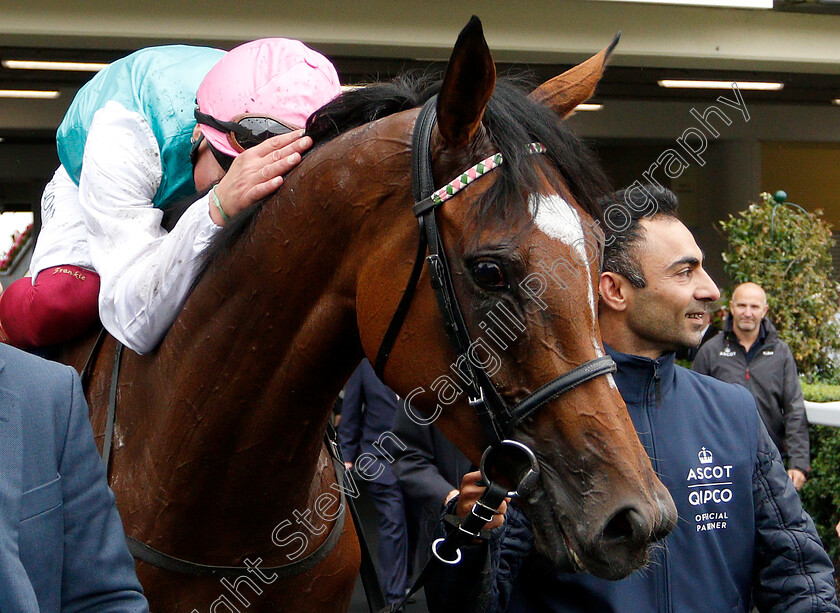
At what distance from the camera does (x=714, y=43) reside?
24.2 ft

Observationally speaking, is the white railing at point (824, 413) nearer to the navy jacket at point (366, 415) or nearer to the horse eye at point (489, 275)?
the navy jacket at point (366, 415)

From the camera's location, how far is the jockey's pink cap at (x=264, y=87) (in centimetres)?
212

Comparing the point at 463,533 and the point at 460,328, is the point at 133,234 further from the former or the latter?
the point at 463,533

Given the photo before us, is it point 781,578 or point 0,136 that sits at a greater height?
point 781,578

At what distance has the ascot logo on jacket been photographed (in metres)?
2.02

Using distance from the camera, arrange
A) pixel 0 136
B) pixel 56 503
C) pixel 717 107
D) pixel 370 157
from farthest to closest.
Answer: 1. pixel 717 107
2. pixel 0 136
3. pixel 370 157
4. pixel 56 503

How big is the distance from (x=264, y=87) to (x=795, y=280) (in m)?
5.67

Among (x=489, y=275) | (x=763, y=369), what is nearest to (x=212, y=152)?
(x=489, y=275)

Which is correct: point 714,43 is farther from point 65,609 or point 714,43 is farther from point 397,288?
point 65,609

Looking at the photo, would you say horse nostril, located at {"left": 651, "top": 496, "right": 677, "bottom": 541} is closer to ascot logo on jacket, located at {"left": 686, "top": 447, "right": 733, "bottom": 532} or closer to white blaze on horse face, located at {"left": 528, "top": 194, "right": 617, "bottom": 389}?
white blaze on horse face, located at {"left": 528, "top": 194, "right": 617, "bottom": 389}

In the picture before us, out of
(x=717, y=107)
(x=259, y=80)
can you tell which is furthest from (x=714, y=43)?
(x=259, y=80)

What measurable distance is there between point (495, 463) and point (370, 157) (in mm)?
645

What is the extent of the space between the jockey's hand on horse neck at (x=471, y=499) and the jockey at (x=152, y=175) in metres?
0.74


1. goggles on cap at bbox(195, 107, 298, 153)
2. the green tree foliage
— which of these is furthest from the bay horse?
the green tree foliage
